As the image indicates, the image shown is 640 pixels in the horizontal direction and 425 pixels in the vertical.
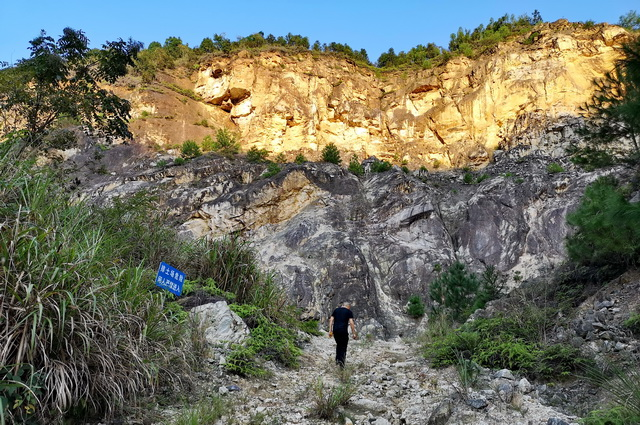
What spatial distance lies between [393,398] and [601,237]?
239 inches

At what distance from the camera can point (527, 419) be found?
3818mm

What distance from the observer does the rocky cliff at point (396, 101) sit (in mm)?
30656

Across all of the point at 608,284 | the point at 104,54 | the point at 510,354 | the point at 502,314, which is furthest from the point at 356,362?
the point at 104,54

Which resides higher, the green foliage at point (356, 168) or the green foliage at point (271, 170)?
the green foliage at point (356, 168)

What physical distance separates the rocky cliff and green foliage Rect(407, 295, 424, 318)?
14.9 m

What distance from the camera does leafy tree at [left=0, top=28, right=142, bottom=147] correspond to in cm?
751

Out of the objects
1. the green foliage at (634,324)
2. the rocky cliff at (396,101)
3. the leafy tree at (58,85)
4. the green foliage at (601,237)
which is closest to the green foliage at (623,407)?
the green foliage at (634,324)

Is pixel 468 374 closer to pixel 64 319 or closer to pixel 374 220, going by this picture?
pixel 64 319

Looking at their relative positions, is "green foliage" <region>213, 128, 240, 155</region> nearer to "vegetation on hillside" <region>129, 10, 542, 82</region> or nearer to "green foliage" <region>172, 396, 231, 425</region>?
"vegetation on hillside" <region>129, 10, 542, 82</region>

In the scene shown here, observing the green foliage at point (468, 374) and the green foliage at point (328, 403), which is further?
the green foliage at point (468, 374)

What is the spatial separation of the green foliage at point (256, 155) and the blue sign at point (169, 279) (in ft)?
82.8

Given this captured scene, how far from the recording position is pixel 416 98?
3553cm

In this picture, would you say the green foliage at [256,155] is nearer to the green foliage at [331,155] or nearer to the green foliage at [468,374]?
the green foliage at [331,155]

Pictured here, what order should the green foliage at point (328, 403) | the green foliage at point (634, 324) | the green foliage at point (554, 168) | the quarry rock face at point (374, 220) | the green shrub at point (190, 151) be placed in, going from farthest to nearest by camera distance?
the green shrub at point (190, 151), the green foliage at point (554, 168), the quarry rock face at point (374, 220), the green foliage at point (634, 324), the green foliage at point (328, 403)
